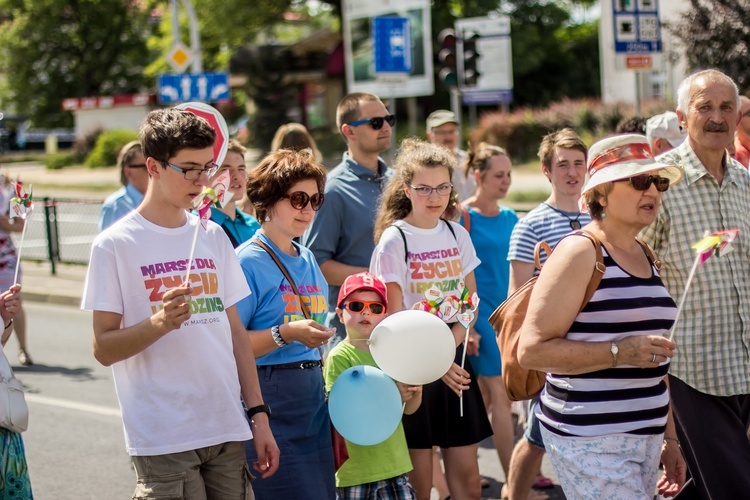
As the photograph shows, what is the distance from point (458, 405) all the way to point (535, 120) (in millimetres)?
24703

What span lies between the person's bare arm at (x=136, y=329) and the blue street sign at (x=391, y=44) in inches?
590

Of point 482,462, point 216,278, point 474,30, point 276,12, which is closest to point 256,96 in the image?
point 276,12

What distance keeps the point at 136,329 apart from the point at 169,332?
150mm

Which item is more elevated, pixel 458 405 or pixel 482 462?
pixel 458 405

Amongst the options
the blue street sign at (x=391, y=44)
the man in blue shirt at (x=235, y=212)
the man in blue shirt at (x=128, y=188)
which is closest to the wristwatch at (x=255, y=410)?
the man in blue shirt at (x=235, y=212)

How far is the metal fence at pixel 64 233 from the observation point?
1495 cm

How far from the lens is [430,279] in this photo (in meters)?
4.78

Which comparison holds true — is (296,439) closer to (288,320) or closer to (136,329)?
(288,320)

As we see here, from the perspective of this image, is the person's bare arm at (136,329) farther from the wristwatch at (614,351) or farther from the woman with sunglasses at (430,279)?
the woman with sunglasses at (430,279)

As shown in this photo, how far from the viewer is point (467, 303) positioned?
13.9 ft

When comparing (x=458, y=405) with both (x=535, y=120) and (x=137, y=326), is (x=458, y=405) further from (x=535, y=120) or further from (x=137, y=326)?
(x=535, y=120)

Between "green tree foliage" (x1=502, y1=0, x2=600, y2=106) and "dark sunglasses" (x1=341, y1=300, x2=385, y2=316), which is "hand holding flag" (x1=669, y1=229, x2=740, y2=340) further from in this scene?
"green tree foliage" (x1=502, y1=0, x2=600, y2=106)

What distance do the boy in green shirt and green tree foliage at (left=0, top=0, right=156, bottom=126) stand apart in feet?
178

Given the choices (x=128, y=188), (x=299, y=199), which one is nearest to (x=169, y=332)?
(x=299, y=199)
